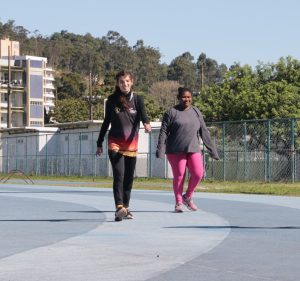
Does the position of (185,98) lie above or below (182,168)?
above

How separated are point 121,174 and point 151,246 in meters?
3.29

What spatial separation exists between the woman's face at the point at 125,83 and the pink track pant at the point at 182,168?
5.76ft

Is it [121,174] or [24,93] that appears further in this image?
[24,93]

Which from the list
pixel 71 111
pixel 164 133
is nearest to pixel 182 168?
pixel 164 133

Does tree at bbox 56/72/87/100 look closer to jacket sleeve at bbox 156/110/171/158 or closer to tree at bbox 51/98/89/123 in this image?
tree at bbox 51/98/89/123

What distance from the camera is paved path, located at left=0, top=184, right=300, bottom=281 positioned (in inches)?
245

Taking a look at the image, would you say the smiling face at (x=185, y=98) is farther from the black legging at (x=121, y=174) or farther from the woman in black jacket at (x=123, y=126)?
the black legging at (x=121, y=174)

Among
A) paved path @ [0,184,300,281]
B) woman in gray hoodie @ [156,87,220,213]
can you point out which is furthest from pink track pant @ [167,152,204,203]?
paved path @ [0,184,300,281]

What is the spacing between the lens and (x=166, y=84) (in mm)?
173500

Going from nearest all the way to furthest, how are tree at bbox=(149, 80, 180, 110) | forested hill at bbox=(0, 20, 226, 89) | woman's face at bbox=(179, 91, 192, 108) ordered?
woman's face at bbox=(179, 91, 192, 108), tree at bbox=(149, 80, 180, 110), forested hill at bbox=(0, 20, 226, 89)

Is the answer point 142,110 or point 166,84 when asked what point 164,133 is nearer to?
point 142,110

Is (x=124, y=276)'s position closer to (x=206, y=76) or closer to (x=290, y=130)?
(x=290, y=130)

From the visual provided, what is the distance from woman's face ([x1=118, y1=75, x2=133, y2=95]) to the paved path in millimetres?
1643

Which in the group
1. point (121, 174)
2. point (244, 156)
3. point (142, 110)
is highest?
point (142, 110)
